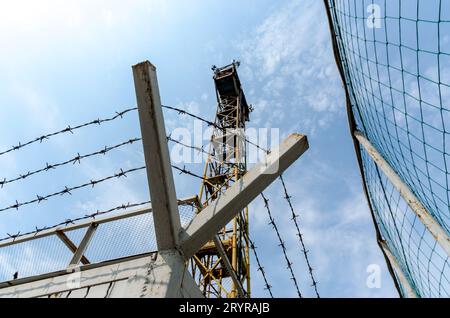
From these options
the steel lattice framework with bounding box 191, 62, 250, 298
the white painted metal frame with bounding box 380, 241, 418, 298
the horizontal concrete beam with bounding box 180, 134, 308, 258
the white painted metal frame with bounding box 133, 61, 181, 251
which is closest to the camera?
the white painted metal frame with bounding box 133, 61, 181, 251

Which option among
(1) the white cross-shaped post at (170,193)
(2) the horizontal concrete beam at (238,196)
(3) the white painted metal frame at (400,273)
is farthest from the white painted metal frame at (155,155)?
(3) the white painted metal frame at (400,273)

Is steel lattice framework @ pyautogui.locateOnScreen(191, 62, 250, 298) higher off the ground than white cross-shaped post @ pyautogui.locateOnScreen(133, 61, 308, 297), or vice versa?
steel lattice framework @ pyautogui.locateOnScreen(191, 62, 250, 298)

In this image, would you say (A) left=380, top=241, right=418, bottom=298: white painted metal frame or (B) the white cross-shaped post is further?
(A) left=380, top=241, right=418, bottom=298: white painted metal frame

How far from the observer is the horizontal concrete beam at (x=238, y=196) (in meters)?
2.87

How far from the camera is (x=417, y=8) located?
9.65 ft

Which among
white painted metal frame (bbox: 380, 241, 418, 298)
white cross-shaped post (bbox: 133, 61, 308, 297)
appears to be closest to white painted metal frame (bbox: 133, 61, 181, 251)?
white cross-shaped post (bbox: 133, 61, 308, 297)

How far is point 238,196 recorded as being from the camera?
117 inches

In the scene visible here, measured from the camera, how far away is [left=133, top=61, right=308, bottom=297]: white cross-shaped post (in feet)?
→ 8.84

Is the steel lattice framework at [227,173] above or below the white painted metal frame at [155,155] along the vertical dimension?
above

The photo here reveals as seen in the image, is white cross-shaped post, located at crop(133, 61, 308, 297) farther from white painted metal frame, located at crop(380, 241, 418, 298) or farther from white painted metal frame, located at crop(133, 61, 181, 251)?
white painted metal frame, located at crop(380, 241, 418, 298)

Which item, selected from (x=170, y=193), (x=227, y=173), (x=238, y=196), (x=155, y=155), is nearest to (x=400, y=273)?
(x=238, y=196)

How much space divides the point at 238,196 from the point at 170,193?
63cm

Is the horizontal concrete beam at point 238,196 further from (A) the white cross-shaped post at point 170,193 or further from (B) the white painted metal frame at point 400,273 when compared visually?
(B) the white painted metal frame at point 400,273

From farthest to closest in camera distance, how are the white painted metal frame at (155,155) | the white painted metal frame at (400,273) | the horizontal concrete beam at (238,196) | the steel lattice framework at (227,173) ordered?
1. the steel lattice framework at (227,173)
2. the white painted metal frame at (400,273)
3. the horizontal concrete beam at (238,196)
4. the white painted metal frame at (155,155)
